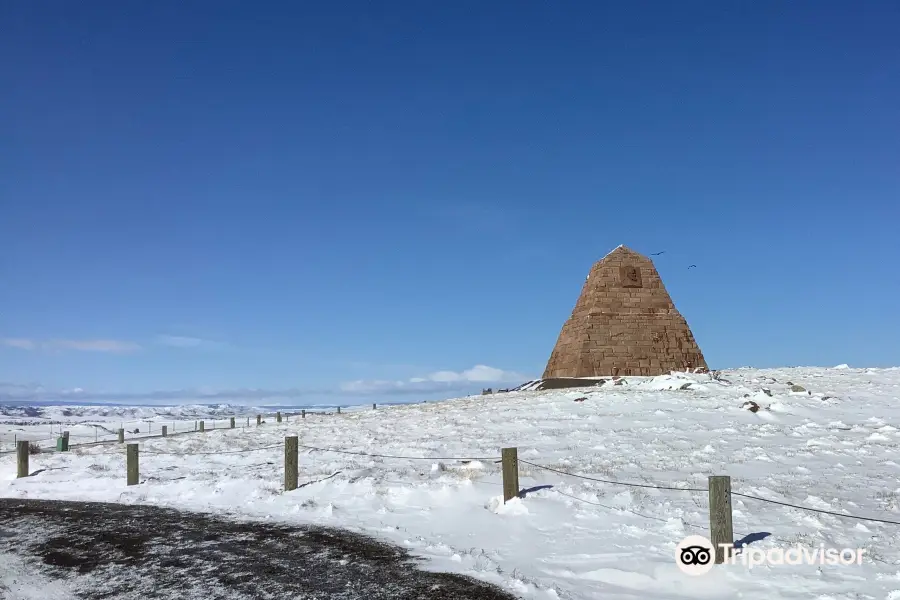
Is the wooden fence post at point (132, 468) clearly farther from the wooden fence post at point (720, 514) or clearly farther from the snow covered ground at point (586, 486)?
the wooden fence post at point (720, 514)

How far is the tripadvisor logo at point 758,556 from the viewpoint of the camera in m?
7.37

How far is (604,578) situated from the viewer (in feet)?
23.4

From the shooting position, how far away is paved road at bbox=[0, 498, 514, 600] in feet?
21.5

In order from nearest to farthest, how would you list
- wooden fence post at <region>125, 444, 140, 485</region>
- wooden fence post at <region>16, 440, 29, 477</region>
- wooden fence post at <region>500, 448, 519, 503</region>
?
wooden fence post at <region>500, 448, 519, 503</region> → wooden fence post at <region>125, 444, 140, 485</region> → wooden fence post at <region>16, 440, 29, 477</region>

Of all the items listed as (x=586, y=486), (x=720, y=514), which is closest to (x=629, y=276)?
(x=586, y=486)

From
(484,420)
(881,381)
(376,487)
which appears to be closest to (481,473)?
(376,487)

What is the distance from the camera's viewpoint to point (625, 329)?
34.4 m

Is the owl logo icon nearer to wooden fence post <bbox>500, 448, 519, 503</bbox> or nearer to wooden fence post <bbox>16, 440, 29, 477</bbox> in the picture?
wooden fence post <bbox>500, 448, 519, 503</bbox>

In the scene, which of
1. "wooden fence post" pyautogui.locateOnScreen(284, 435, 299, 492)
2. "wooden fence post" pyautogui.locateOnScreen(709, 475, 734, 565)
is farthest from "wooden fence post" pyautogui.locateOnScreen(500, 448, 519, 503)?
"wooden fence post" pyautogui.locateOnScreen(284, 435, 299, 492)

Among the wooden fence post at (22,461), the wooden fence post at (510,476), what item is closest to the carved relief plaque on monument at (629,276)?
the wooden fence post at (510,476)

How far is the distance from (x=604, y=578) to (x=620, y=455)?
314 inches

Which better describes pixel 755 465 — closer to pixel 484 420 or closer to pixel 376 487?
pixel 376 487

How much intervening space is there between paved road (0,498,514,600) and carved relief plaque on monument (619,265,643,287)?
95.6 feet

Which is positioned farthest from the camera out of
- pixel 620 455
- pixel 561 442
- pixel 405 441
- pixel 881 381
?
pixel 881 381
